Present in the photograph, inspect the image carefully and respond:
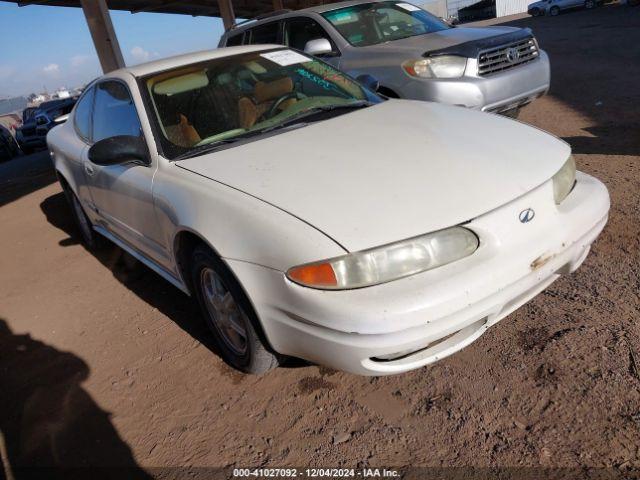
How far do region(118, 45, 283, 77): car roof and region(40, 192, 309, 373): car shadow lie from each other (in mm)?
1494

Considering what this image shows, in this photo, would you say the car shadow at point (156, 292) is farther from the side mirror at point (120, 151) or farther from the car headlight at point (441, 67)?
the car headlight at point (441, 67)

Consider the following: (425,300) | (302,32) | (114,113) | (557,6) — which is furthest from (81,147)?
(557,6)

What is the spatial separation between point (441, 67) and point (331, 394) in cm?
362

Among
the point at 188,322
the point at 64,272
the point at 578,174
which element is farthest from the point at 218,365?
the point at 64,272

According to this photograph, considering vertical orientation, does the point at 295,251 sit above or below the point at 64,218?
above

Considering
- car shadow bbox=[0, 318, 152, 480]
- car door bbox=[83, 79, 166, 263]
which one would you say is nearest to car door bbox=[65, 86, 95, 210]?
car door bbox=[83, 79, 166, 263]

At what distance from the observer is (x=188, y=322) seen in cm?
324

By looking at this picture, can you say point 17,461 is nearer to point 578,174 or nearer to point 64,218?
point 578,174

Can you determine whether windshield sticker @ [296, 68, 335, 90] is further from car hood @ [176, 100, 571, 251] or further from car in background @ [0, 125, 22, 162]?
car in background @ [0, 125, 22, 162]

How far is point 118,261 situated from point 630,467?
13.0 ft

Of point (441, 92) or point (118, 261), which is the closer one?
point (118, 261)

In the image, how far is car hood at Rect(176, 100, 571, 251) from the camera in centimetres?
201

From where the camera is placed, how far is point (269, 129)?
A: 2.94m

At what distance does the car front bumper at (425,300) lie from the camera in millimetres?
1859
